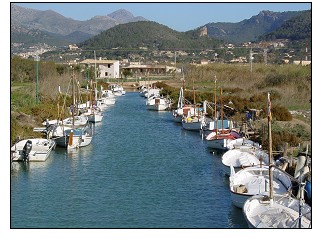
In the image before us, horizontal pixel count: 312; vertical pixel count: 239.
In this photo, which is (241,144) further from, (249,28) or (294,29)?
(249,28)

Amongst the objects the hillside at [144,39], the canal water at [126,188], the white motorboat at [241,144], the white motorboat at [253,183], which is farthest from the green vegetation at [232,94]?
the hillside at [144,39]

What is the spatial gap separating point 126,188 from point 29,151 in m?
5.53

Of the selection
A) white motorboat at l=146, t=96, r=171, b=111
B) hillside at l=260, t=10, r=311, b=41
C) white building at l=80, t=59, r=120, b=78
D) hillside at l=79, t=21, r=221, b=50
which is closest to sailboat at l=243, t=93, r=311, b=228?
white motorboat at l=146, t=96, r=171, b=111

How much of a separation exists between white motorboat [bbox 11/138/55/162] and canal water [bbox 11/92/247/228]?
34 centimetres

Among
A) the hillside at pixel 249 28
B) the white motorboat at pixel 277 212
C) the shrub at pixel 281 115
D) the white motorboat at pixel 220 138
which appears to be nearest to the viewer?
the white motorboat at pixel 277 212

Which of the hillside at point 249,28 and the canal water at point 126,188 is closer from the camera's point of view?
the canal water at point 126,188

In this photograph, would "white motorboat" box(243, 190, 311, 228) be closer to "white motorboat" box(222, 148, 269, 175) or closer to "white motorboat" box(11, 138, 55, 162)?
"white motorboat" box(222, 148, 269, 175)

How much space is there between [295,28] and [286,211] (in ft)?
290

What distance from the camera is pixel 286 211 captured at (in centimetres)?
1398

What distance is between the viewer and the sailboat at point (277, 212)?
519 inches

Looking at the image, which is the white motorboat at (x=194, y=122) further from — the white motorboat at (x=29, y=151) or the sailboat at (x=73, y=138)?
the white motorboat at (x=29, y=151)

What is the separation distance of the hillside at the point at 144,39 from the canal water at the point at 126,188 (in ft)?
337

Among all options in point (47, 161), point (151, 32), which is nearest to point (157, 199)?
point (47, 161)

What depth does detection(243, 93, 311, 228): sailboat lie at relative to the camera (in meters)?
13.2
